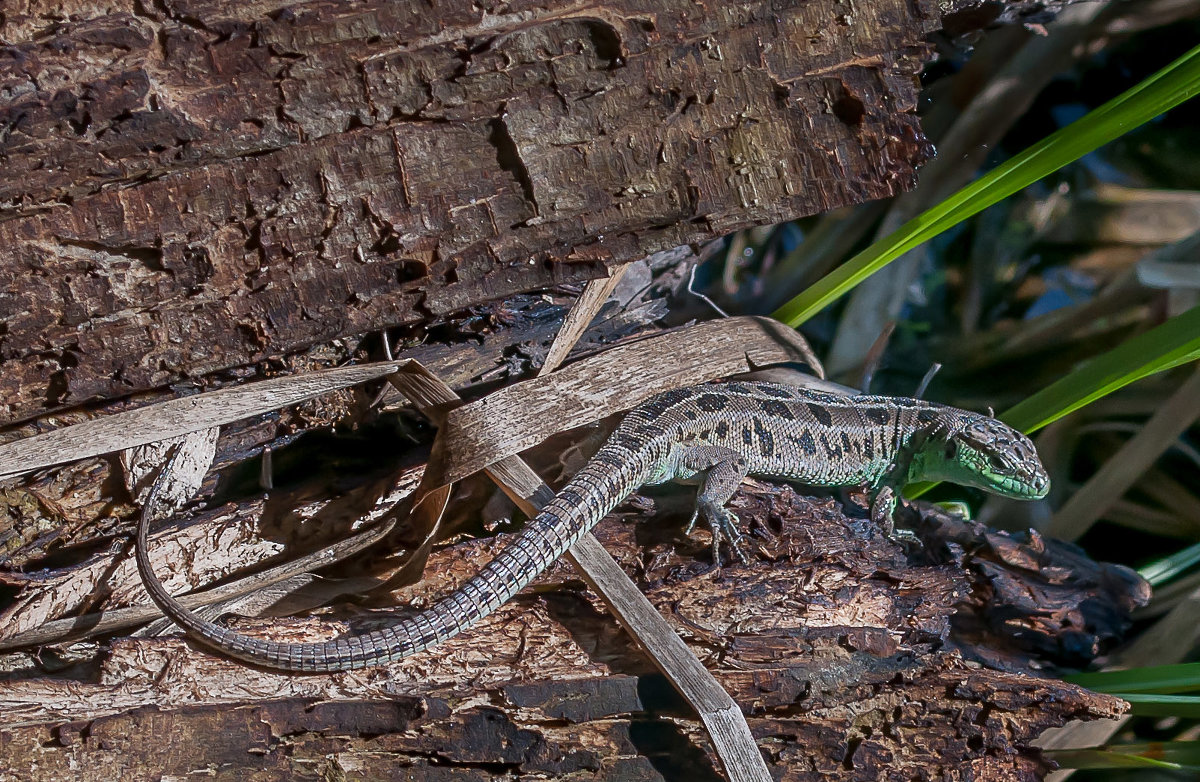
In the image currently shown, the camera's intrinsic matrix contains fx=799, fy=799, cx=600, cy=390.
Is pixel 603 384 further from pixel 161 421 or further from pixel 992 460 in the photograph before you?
pixel 992 460

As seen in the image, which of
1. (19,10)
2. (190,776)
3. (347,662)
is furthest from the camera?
(347,662)

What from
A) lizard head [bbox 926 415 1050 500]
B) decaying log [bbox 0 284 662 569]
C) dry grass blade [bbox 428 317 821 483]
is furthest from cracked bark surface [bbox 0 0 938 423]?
lizard head [bbox 926 415 1050 500]

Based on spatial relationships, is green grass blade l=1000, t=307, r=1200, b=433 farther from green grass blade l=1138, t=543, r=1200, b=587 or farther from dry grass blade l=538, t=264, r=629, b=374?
dry grass blade l=538, t=264, r=629, b=374

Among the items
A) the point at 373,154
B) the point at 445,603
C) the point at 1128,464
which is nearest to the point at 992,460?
the point at 1128,464

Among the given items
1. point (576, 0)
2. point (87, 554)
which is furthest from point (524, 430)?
point (87, 554)

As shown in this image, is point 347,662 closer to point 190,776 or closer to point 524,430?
point 190,776

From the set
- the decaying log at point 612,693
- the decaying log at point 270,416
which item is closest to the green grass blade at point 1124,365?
the decaying log at point 612,693

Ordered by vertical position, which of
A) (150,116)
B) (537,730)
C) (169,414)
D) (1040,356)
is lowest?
(537,730)
